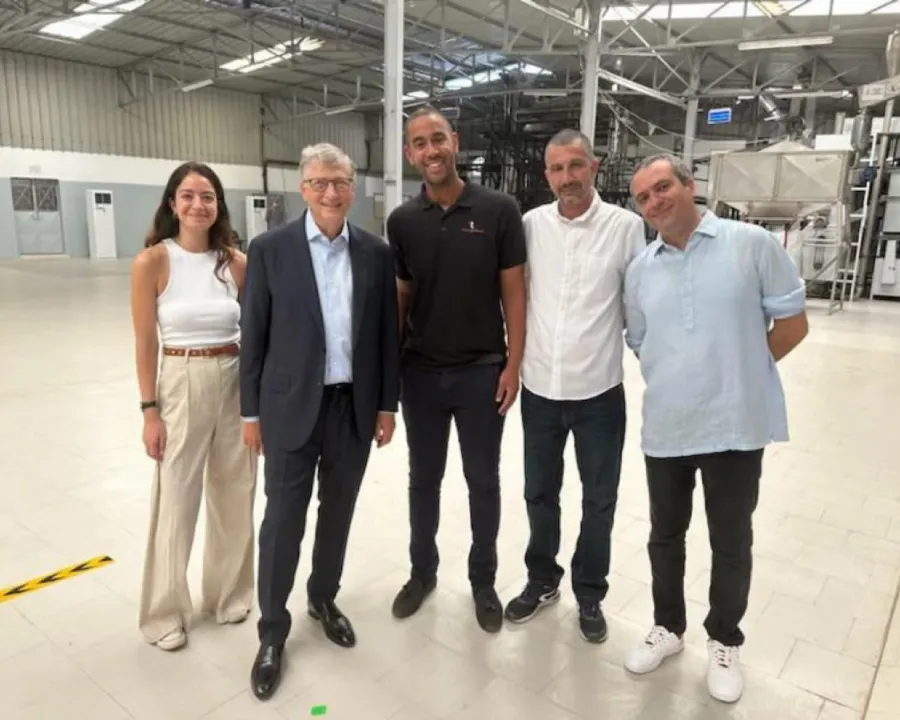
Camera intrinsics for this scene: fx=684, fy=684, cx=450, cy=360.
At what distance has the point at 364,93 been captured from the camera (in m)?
20.5

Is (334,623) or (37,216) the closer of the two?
(334,623)

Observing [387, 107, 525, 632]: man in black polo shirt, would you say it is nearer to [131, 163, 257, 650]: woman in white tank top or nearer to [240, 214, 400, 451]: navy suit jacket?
[240, 214, 400, 451]: navy suit jacket

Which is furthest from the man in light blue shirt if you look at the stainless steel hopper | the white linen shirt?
the stainless steel hopper

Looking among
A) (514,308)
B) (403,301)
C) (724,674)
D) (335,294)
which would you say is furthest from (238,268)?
(724,674)

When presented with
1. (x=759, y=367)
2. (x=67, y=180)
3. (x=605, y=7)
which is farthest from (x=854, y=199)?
(x=67, y=180)

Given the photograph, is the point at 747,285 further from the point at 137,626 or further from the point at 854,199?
the point at 854,199

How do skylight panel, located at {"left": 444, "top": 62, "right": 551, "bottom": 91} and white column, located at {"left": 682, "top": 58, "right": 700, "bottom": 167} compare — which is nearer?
white column, located at {"left": 682, "top": 58, "right": 700, "bottom": 167}

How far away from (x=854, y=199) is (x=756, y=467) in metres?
13.0

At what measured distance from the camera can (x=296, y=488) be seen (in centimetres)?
208

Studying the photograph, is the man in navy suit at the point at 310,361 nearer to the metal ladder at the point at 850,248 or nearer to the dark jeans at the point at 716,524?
the dark jeans at the point at 716,524

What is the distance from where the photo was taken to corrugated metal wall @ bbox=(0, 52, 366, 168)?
16.2m

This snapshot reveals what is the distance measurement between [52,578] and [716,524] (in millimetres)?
2434

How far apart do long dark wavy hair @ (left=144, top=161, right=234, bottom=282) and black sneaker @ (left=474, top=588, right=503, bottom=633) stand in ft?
4.60

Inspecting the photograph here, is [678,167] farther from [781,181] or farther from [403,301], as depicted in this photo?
[781,181]
